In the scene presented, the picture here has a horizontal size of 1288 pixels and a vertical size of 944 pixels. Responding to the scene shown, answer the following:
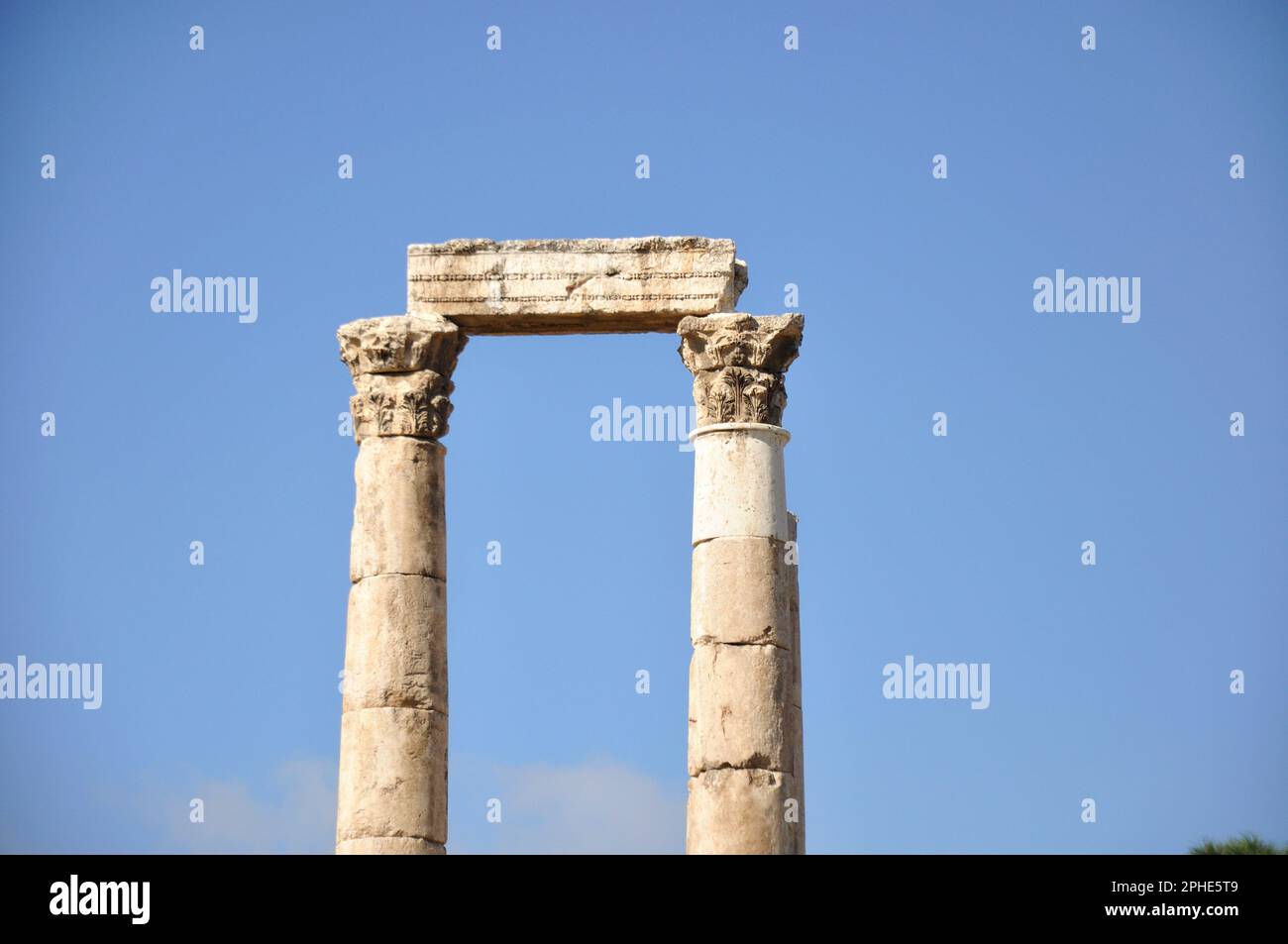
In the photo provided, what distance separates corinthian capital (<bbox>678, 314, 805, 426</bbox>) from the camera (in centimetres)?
3862

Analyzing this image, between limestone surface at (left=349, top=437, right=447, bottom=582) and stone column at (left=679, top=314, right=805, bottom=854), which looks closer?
stone column at (left=679, top=314, right=805, bottom=854)

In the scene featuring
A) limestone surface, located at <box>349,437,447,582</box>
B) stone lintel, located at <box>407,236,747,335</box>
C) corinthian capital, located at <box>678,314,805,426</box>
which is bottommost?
limestone surface, located at <box>349,437,447,582</box>

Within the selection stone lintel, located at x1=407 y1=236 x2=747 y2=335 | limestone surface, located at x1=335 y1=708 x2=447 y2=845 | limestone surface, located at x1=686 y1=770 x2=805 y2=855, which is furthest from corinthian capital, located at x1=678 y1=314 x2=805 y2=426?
limestone surface, located at x1=335 y1=708 x2=447 y2=845

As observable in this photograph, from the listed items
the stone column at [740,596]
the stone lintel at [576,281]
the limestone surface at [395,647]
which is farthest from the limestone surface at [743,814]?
the stone lintel at [576,281]

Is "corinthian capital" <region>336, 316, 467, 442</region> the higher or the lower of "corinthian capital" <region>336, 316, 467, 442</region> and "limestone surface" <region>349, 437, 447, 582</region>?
the higher

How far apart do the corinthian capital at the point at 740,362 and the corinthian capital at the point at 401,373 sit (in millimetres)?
3519

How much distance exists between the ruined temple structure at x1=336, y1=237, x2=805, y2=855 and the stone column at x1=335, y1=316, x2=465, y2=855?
1.1 inches

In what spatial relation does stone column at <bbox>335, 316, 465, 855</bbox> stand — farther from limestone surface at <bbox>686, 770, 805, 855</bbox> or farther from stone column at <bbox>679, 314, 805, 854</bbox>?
limestone surface at <bbox>686, 770, 805, 855</bbox>

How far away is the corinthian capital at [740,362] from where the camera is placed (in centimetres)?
3862

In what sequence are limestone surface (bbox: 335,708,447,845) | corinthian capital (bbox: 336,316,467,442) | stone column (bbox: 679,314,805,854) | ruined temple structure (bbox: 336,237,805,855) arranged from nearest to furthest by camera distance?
stone column (bbox: 679,314,805,854) → ruined temple structure (bbox: 336,237,805,855) → limestone surface (bbox: 335,708,447,845) → corinthian capital (bbox: 336,316,467,442)
